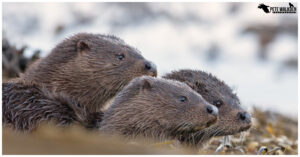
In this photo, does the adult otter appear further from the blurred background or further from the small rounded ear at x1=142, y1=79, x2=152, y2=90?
the blurred background

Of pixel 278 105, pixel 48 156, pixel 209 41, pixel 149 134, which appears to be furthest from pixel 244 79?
Answer: pixel 48 156

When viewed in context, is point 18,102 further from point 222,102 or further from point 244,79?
point 244,79

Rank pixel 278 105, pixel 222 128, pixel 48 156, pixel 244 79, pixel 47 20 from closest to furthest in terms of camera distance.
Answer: pixel 48 156 → pixel 222 128 → pixel 278 105 → pixel 244 79 → pixel 47 20

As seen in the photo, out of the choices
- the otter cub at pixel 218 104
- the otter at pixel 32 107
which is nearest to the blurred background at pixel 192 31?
the otter cub at pixel 218 104

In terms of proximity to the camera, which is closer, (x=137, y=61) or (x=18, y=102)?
(x=18, y=102)

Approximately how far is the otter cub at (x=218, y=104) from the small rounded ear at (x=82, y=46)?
829 mm

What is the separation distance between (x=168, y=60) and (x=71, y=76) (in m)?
7.64

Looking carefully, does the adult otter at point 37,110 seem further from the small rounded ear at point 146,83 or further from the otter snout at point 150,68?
the otter snout at point 150,68

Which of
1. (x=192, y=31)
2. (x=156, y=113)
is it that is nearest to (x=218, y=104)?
(x=156, y=113)

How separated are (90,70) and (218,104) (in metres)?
1.16

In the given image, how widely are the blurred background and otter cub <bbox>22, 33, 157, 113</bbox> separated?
273 inches

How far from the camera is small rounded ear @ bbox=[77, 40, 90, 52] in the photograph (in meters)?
5.00

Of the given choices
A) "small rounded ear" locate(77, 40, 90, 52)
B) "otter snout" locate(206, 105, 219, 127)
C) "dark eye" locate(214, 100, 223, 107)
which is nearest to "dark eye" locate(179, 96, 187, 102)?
"otter snout" locate(206, 105, 219, 127)

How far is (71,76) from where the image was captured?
4906mm
